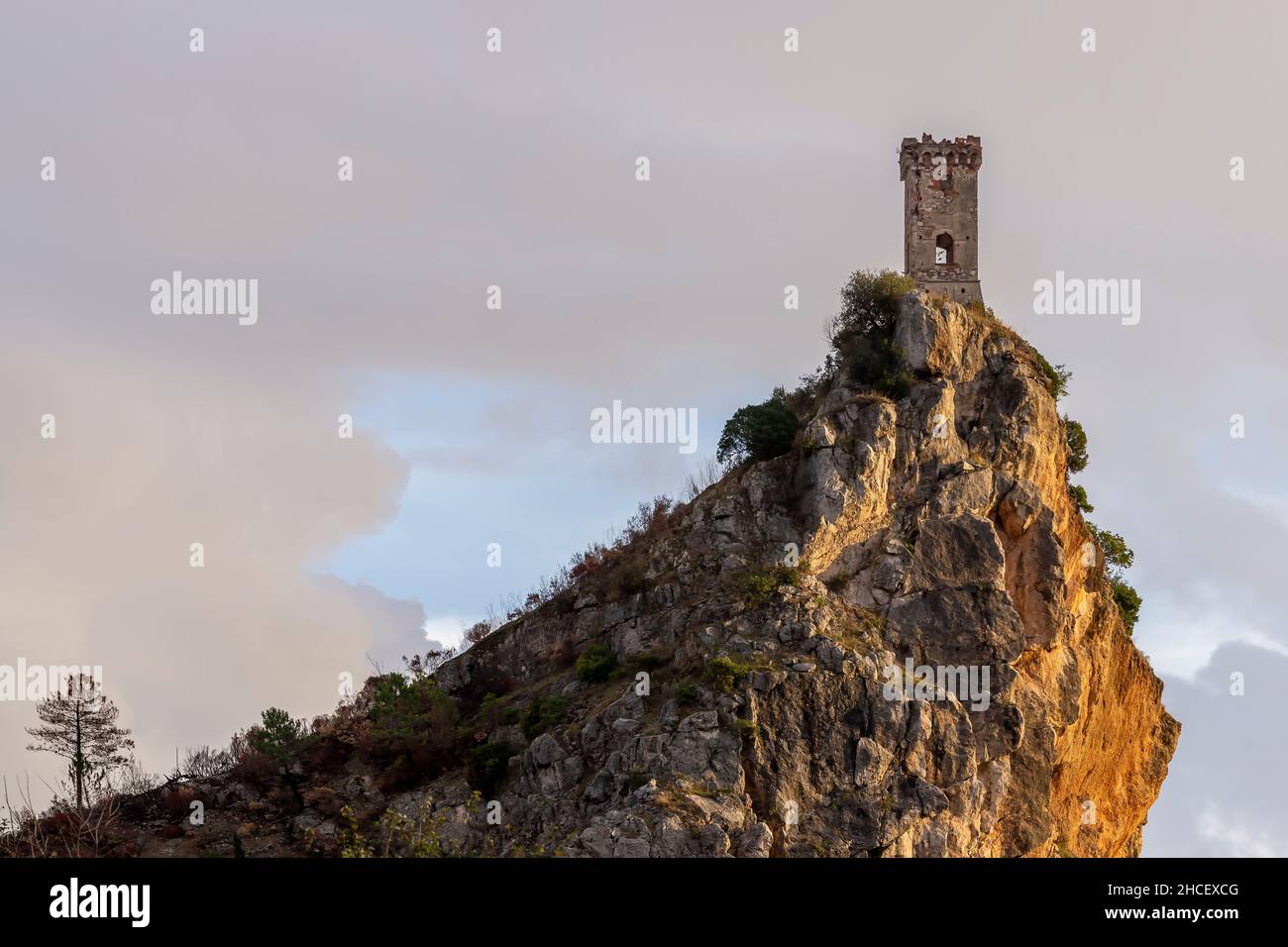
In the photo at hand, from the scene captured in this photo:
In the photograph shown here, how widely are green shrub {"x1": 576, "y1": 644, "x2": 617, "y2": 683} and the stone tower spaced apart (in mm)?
22523

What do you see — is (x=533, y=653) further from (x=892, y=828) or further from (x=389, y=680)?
(x=892, y=828)

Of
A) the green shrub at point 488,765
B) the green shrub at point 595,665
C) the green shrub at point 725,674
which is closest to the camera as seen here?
the green shrub at point 725,674

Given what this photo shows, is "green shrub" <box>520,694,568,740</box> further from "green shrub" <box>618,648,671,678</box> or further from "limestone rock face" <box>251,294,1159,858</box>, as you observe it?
"green shrub" <box>618,648,671,678</box>

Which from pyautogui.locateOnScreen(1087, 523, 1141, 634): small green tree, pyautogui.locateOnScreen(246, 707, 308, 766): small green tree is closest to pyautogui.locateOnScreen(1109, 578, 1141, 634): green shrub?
pyautogui.locateOnScreen(1087, 523, 1141, 634): small green tree

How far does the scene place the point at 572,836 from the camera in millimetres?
45062

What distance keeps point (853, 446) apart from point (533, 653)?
15.1 meters

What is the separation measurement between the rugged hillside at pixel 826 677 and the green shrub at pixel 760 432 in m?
0.73

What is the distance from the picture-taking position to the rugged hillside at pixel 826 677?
154 ft

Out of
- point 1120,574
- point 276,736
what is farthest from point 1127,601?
point 276,736

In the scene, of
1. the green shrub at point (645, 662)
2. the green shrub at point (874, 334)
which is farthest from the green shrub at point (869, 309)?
the green shrub at point (645, 662)

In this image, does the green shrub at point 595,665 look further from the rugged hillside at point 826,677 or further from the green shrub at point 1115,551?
the green shrub at point 1115,551
